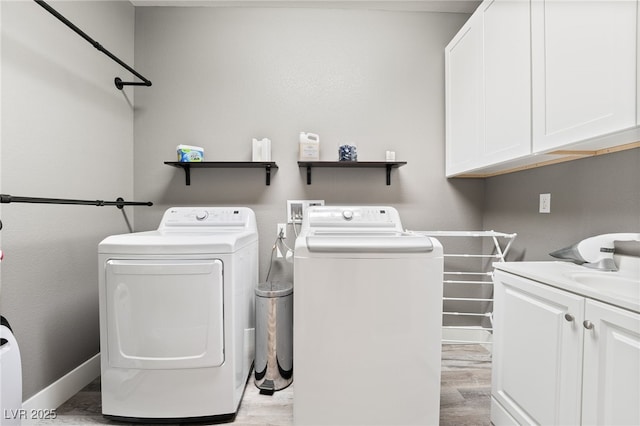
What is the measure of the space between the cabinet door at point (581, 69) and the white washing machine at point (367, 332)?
72 cm

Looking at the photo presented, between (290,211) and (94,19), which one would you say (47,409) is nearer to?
(290,211)

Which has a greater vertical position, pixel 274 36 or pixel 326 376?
pixel 274 36

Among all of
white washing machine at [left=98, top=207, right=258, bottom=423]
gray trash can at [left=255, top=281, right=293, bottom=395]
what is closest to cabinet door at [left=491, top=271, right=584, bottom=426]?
gray trash can at [left=255, top=281, right=293, bottom=395]

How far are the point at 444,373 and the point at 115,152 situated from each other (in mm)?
2611

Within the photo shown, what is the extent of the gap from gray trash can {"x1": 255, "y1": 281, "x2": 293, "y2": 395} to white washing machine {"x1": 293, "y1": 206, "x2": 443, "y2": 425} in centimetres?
43

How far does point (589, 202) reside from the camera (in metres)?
1.35

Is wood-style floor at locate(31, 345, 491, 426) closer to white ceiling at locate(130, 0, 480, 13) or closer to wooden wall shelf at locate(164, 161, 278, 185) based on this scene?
wooden wall shelf at locate(164, 161, 278, 185)

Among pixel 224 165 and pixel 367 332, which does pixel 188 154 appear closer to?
pixel 224 165

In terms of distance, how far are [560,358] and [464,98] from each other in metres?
1.57

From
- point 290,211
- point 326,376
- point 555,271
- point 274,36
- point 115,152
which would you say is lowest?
point 326,376

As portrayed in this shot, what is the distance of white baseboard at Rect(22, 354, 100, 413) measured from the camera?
1.35m

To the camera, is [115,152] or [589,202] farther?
[115,152]

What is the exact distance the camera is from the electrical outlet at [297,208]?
2.12 m

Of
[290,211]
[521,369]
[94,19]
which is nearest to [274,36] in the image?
[94,19]
